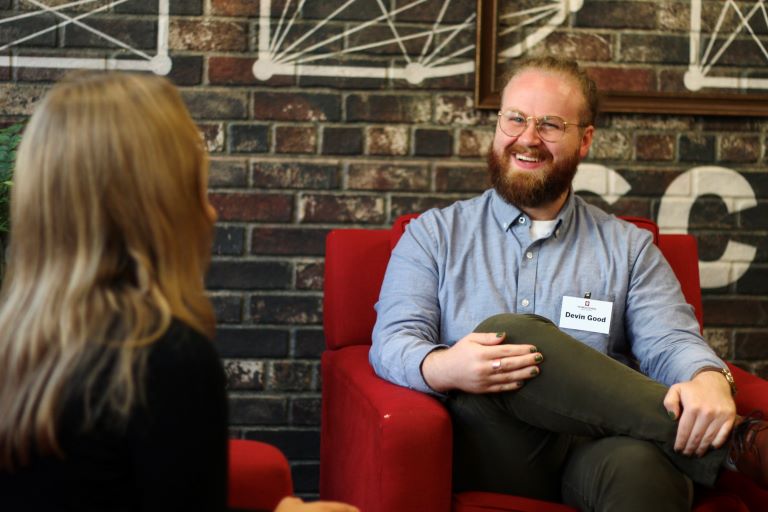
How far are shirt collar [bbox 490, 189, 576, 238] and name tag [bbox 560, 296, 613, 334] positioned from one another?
185 mm

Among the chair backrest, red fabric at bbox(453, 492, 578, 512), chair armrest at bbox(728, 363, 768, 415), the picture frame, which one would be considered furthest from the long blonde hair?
the picture frame

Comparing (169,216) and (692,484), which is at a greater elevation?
(169,216)

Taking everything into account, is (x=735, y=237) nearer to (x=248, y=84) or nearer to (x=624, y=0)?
(x=624, y=0)

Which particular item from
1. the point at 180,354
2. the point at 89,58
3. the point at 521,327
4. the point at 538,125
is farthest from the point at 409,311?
the point at 89,58

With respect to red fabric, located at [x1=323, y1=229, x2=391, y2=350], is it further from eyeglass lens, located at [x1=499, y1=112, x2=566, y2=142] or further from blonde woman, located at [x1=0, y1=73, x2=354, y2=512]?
blonde woman, located at [x1=0, y1=73, x2=354, y2=512]

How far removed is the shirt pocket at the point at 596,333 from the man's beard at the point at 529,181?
10.0 inches

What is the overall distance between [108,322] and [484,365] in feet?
2.77

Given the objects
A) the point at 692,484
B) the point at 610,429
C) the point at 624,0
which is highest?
the point at 624,0

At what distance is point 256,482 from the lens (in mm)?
1343

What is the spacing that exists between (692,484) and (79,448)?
1130 mm

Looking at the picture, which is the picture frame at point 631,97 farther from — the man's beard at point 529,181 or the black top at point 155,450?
the black top at point 155,450

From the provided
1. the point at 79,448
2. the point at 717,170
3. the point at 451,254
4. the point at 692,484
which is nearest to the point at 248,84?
the point at 451,254

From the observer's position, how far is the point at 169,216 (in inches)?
39.7

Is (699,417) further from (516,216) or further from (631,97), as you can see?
(631,97)
